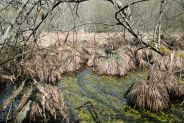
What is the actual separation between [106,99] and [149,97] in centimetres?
142

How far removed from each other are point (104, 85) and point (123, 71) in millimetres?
2391

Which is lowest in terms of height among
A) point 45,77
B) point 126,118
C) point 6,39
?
point 126,118

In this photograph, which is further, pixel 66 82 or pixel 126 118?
pixel 66 82

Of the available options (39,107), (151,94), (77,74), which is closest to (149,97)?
(151,94)

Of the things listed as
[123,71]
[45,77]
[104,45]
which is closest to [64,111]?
[45,77]

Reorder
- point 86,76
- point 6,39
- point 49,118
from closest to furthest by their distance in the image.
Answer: point 6,39 → point 49,118 → point 86,76

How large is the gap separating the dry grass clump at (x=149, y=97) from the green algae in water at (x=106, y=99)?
0.83 ft

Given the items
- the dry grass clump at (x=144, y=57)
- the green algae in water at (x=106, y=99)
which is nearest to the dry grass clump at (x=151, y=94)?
the green algae in water at (x=106, y=99)

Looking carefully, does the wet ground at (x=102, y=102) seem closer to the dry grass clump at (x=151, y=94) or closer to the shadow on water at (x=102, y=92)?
the shadow on water at (x=102, y=92)

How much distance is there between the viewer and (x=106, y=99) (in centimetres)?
1023

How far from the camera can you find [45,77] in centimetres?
1188

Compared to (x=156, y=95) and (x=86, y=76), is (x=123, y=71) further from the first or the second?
(x=156, y=95)

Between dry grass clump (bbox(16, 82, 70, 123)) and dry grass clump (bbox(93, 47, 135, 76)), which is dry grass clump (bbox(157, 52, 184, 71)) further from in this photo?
dry grass clump (bbox(16, 82, 70, 123))

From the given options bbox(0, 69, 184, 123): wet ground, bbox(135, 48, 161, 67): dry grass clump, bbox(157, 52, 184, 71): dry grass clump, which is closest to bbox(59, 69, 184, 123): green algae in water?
bbox(0, 69, 184, 123): wet ground
